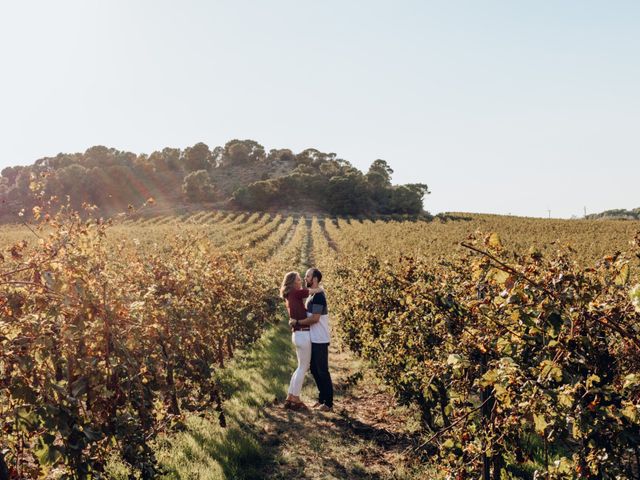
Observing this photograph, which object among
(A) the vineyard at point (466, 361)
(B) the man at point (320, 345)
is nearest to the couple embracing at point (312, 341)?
(B) the man at point (320, 345)

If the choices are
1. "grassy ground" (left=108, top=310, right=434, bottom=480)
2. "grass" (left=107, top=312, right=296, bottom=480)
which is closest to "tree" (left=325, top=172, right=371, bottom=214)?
"grass" (left=107, top=312, right=296, bottom=480)

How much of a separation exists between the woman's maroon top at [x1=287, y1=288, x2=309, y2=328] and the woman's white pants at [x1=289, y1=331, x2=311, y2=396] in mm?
276

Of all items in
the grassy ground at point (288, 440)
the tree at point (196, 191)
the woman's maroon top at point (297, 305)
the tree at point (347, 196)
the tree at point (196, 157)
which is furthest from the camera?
the tree at point (196, 157)

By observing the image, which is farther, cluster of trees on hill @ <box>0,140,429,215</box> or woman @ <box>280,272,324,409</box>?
cluster of trees on hill @ <box>0,140,429,215</box>

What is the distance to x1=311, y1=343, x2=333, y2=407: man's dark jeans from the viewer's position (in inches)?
294

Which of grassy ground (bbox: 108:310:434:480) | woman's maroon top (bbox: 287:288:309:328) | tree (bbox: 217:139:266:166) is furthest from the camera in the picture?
tree (bbox: 217:139:266:166)

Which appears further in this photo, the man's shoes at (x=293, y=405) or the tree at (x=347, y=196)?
the tree at (x=347, y=196)

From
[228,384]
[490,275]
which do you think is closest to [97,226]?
[490,275]

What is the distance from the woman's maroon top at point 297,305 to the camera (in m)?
7.58

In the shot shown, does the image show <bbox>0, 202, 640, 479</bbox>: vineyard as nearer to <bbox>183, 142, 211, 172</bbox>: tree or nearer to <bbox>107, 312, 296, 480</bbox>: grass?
<bbox>107, 312, 296, 480</bbox>: grass

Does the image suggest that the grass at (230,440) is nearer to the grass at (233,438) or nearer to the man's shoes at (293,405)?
the grass at (233,438)

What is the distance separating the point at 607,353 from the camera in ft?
9.53

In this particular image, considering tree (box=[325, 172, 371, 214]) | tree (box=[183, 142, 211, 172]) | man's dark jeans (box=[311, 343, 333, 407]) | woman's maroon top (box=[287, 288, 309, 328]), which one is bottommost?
man's dark jeans (box=[311, 343, 333, 407])

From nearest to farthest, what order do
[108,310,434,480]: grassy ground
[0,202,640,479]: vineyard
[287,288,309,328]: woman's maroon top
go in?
[0,202,640,479]: vineyard, [108,310,434,480]: grassy ground, [287,288,309,328]: woman's maroon top
